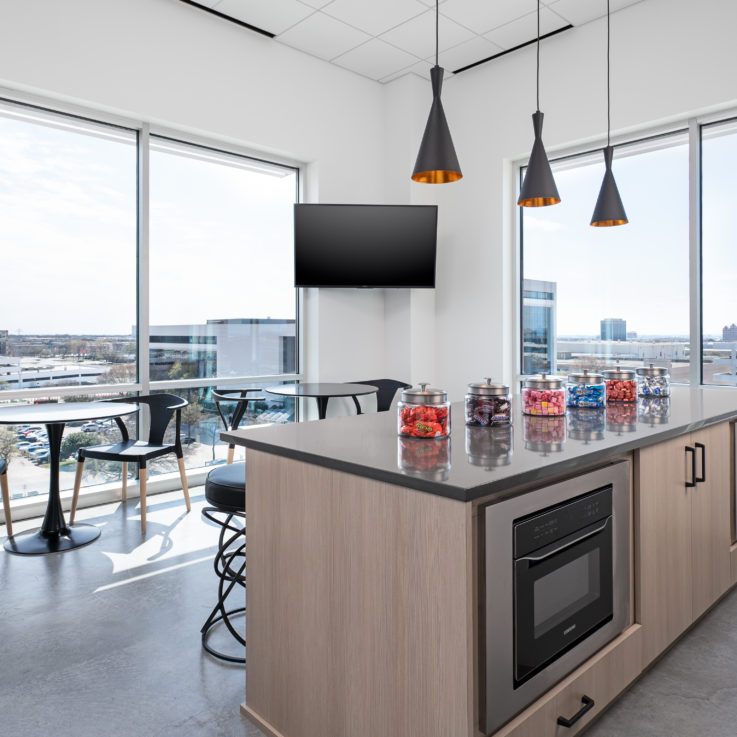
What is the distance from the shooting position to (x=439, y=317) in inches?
212

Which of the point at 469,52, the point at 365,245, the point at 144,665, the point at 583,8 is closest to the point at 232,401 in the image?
the point at 365,245

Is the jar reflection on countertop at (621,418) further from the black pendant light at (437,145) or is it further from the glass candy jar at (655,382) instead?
the black pendant light at (437,145)

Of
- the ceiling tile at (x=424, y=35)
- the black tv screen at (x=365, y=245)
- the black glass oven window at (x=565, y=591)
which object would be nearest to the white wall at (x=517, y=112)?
the black tv screen at (x=365, y=245)

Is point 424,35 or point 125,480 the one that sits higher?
point 424,35

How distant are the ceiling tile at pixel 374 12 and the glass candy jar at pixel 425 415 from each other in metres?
3.53

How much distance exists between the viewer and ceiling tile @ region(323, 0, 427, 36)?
4074mm

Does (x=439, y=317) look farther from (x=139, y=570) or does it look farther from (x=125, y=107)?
(x=139, y=570)

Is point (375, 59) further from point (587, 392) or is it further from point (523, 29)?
point (587, 392)

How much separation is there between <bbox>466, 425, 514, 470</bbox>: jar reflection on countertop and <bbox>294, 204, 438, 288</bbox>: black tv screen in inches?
126

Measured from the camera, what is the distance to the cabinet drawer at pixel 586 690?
4.43 feet

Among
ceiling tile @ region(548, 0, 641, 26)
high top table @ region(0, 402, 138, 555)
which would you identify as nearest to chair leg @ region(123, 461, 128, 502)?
high top table @ region(0, 402, 138, 555)

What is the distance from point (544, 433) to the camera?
1713 millimetres

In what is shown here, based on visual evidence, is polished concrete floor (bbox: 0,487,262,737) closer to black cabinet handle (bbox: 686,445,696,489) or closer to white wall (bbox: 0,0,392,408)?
black cabinet handle (bbox: 686,445,696,489)

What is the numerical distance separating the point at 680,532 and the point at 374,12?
3905 mm
